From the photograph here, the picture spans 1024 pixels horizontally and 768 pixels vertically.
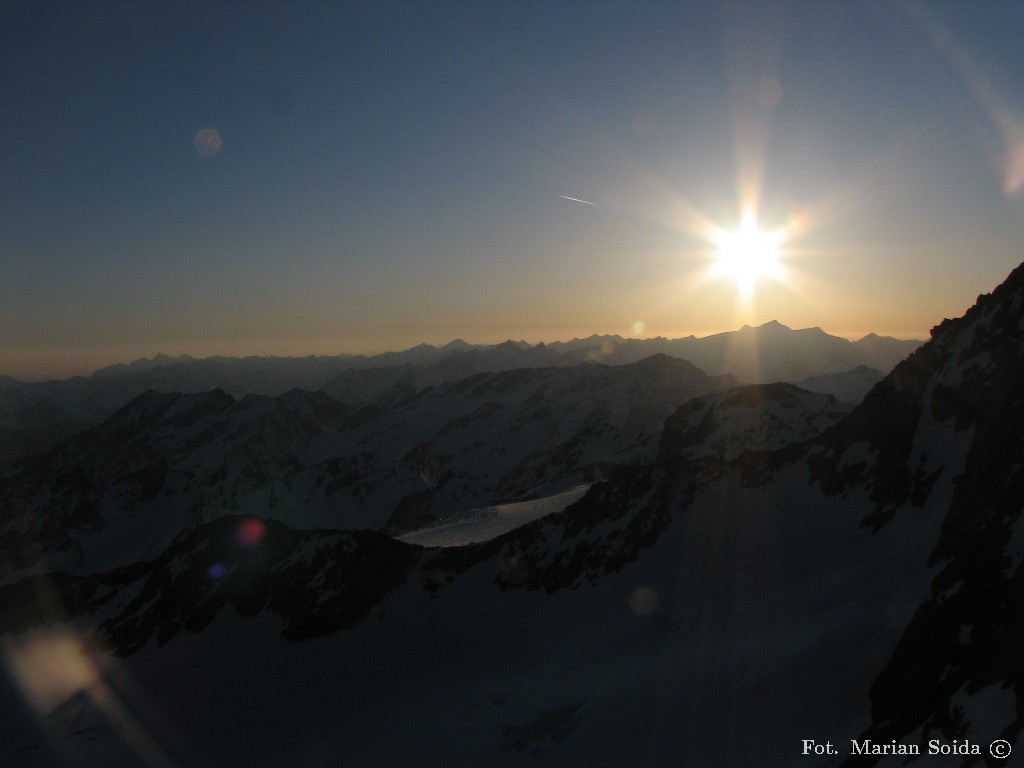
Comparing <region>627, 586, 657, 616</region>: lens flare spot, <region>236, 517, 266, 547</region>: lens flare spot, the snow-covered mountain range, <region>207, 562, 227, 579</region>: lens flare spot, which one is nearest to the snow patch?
the snow-covered mountain range

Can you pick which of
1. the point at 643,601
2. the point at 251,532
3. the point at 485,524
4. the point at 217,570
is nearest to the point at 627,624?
the point at 643,601

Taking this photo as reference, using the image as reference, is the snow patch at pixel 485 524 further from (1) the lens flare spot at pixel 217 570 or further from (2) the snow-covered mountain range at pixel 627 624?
(1) the lens flare spot at pixel 217 570

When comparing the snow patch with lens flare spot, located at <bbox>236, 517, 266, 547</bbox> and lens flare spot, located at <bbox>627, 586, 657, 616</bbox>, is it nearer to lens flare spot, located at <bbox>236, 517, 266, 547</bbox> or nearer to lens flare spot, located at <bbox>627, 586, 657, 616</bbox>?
lens flare spot, located at <bbox>236, 517, 266, 547</bbox>

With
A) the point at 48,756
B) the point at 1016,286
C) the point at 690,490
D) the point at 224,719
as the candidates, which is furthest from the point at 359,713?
the point at 1016,286

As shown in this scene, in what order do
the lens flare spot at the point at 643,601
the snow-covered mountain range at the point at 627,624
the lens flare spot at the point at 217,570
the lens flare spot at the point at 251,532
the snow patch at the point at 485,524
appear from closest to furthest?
the snow-covered mountain range at the point at 627,624 < the lens flare spot at the point at 643,601 < the lens flare spot at the point at 217,570 < the lens flare spot at the point at 251,532 < the snow patch at the point at 485,524

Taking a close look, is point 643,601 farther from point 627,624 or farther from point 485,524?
point 485,524

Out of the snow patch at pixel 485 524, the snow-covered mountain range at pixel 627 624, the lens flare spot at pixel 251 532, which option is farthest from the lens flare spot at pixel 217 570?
the snow patch at pixel 485 524
